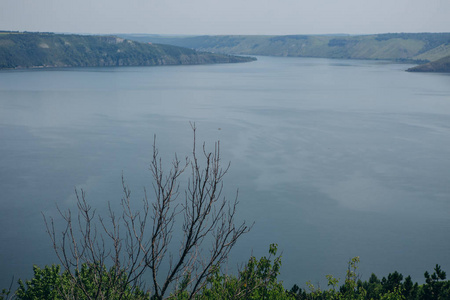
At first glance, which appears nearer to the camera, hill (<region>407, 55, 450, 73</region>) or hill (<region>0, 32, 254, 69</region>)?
hill (<region>407, 55, 450, 73</region>)

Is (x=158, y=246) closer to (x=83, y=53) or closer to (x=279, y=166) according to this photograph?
(x=279, y=166)

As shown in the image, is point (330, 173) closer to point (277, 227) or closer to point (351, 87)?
point (277, 227)

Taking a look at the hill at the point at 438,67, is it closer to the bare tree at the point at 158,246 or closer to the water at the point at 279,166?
the water at the point at 279,166

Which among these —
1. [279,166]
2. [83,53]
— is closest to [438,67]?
[279,166]

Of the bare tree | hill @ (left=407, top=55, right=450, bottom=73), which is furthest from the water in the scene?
hill @ (left=407, top=55, right=450, bottom=73)

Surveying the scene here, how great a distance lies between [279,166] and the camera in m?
A: 30.5

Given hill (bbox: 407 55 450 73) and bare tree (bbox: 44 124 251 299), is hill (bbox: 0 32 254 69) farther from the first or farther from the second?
bare tree (bbox: 44 124 251 299)

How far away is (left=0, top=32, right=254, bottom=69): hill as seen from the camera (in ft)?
385

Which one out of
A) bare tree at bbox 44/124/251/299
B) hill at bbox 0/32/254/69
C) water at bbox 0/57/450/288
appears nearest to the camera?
bare tree at bbox 44/124/251/299

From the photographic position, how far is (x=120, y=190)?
26.0m

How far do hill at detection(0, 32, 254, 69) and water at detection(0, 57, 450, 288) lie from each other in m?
59.7

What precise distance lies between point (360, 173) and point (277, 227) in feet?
32.8

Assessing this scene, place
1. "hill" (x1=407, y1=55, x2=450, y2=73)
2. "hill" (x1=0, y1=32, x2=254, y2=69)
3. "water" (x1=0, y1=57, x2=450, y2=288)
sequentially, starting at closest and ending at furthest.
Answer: "water" (x1=0, y1=57, x2=450, y2=288) < "hill" (x1=407, y1=55, x2=450, y2=73) < "hill" (x1=0, y1=32, x2=254, y2=69)

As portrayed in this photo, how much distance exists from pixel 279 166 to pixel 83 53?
4620 inches
